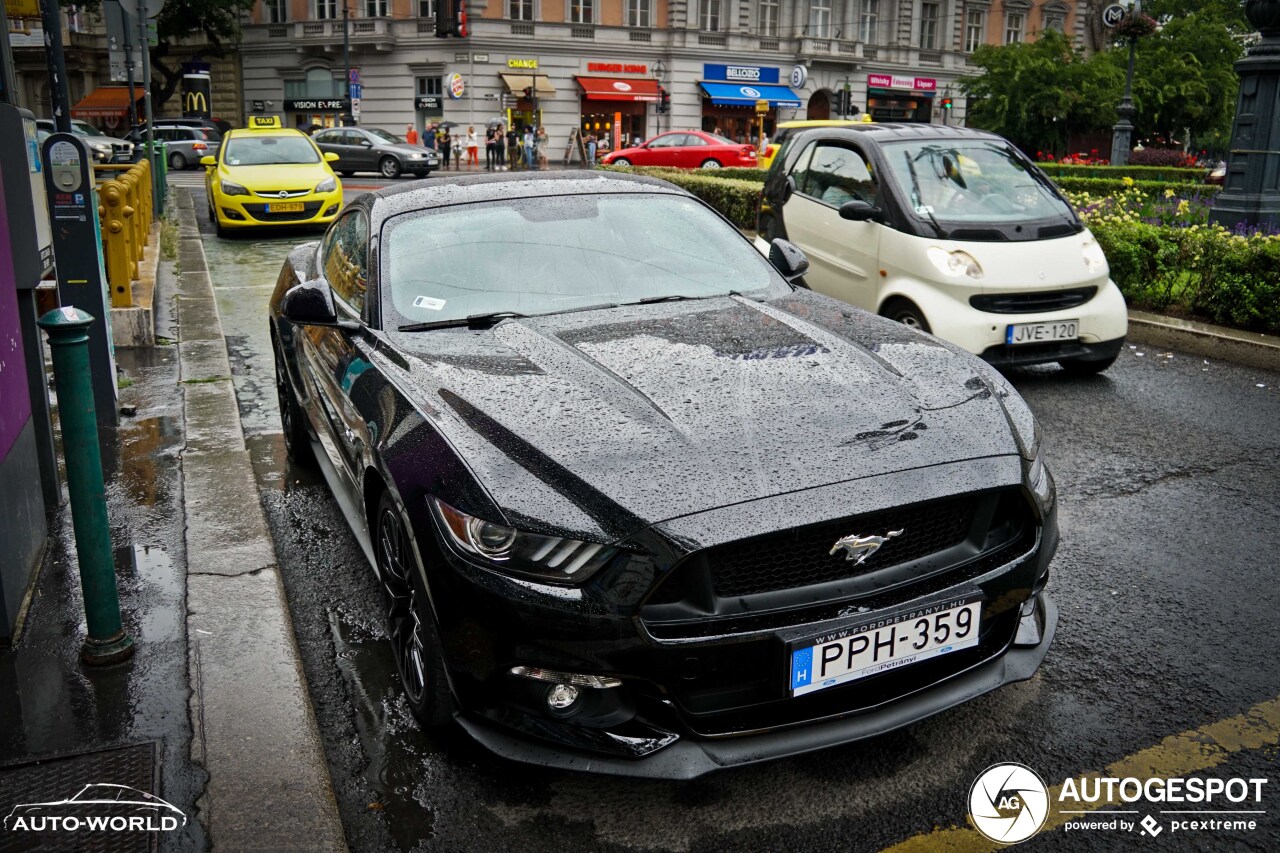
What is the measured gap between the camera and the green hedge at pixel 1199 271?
26.8 ft

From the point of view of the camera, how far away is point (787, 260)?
15.9 ft

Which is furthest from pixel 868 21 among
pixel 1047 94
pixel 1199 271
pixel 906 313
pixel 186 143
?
pixel 906 313

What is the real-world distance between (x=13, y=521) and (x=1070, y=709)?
134 inches

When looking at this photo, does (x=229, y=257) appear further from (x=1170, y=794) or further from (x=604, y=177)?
(x=1170, y=794)

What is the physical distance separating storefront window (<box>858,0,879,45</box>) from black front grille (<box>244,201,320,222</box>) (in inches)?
1740

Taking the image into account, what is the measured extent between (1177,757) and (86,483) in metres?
3.20

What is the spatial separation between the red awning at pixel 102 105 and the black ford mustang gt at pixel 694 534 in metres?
55.7

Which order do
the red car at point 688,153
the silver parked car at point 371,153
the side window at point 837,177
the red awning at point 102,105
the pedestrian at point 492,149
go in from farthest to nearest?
the red awning at point 102,105 < the pedestrian at point 492,149 < the silver parked car at point 371,153 < the red car at point 688,153 < the side window at point 837,177

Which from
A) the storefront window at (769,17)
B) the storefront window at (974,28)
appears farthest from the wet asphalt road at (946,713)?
the storefront window at (974,28)

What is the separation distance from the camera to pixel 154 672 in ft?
11.2

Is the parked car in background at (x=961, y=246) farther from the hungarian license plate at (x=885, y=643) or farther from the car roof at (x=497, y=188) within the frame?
the hungarian license plate at (x=885, y=643)

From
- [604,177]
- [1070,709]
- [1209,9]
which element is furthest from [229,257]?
[1209,9]

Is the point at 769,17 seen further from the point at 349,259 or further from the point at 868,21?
the point at 349,259

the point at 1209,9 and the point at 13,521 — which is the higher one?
the point at 1209,9
